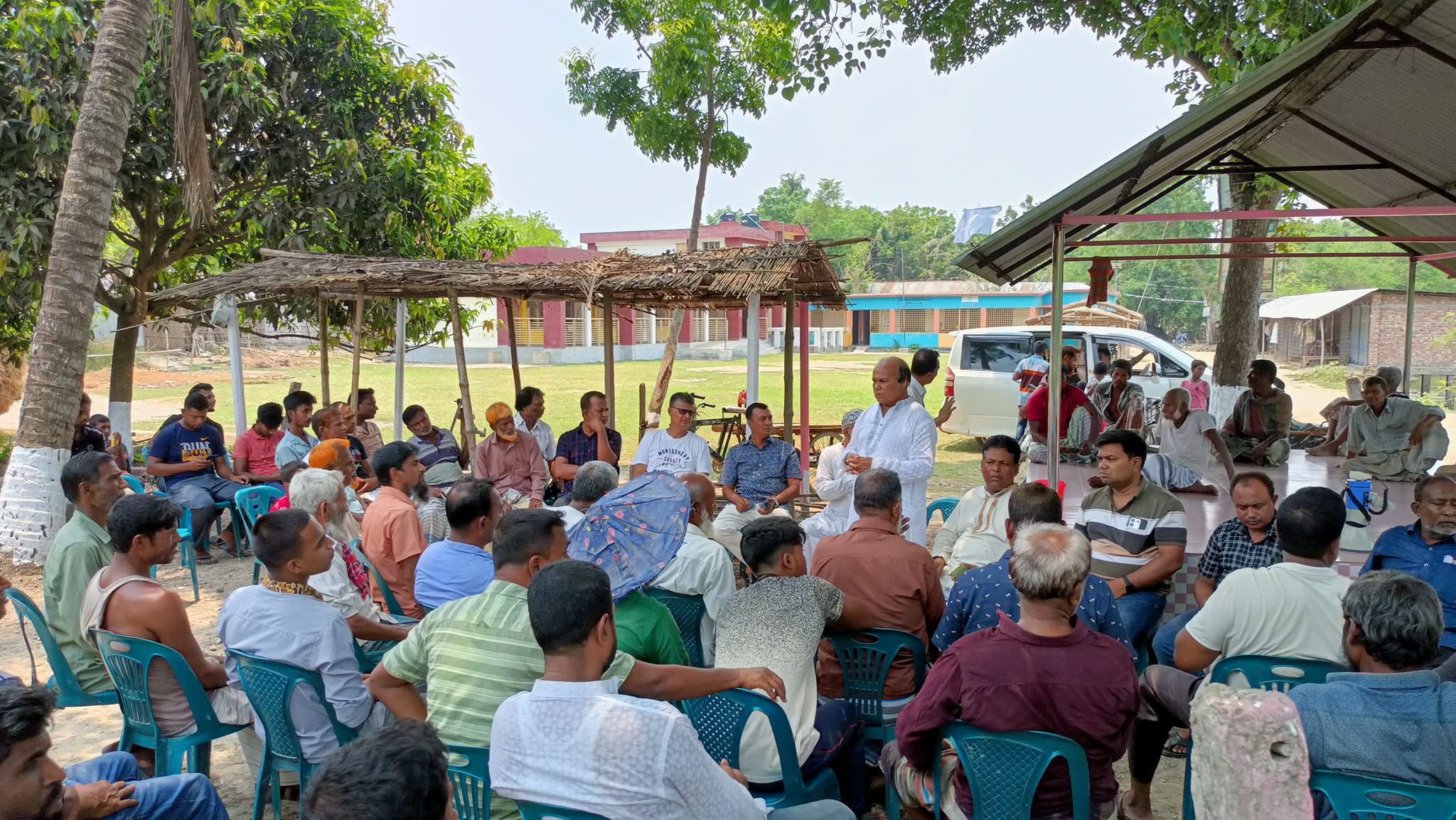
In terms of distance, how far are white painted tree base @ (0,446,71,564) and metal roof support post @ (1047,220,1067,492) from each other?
272 inches

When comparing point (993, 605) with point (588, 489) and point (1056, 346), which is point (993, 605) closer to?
point (588, 489)

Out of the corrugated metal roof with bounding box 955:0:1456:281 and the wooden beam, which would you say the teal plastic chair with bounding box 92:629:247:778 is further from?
the wooden beam

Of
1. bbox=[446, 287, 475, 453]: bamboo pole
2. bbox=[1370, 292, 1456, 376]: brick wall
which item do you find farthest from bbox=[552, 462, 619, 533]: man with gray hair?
bbox=[1370, 292, 1456, 376]: brick wall

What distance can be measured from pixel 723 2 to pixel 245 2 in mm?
5152

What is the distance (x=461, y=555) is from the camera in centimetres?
376

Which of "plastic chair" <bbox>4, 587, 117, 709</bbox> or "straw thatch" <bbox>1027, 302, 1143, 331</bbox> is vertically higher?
"straw thatch" <bbox>1027, 302, 1143, 331</bbox>

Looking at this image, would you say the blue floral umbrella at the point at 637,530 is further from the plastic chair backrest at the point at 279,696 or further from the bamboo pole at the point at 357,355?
the bamboo pole at the point at 357,355

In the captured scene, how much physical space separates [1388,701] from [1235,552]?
1857mm

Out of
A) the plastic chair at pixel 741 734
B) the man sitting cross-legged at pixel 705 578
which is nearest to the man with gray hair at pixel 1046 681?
the plastic chair at pixel 741 734

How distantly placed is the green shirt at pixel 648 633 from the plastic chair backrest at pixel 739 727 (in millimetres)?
164

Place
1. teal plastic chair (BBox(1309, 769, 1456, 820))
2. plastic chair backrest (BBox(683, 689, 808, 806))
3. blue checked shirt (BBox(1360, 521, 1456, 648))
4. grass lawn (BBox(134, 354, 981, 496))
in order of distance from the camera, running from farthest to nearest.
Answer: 1. grass lawn (BBox(134, 354, 981, 496))
2. blue checked shirt (BBox(1360, 521, 1456, 648))
3. plastic chair backrest (BBox(683, 689, 808, 806))
4. teal plastic chair (BBox(1309, 769, 1456, 820))

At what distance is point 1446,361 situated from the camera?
28078 mm

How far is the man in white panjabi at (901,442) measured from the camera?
548 centimetres

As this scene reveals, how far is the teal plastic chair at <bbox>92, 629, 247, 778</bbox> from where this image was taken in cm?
317
